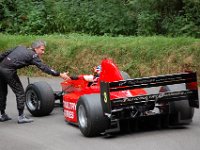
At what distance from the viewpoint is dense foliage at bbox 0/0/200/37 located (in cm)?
1928

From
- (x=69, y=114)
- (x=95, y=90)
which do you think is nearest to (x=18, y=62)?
(x=69, y=114)

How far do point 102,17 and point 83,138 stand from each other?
39.4 feet

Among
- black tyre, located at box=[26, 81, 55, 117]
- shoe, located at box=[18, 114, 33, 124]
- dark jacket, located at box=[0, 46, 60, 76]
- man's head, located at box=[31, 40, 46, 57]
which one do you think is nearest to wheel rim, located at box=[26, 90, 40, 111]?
black tyre, located at box=[26, 81, 55, 117]

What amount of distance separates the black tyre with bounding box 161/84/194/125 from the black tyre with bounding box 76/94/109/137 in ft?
3.97

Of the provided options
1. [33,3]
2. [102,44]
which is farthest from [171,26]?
[33,3]

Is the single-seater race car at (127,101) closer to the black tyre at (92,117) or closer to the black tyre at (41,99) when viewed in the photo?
the black tyre at (92,117)

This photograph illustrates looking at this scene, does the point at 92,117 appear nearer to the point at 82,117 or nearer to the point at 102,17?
the point at 82,117

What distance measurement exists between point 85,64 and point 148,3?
364 cm

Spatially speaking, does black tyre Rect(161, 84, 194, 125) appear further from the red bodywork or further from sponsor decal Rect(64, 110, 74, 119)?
sponsor decal Rect(64, 110, 74, 119)

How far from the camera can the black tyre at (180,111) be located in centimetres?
975

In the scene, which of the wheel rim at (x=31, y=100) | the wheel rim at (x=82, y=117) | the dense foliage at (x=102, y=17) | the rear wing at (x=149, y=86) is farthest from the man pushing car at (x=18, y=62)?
the dense foliage at (x=102, y=17)

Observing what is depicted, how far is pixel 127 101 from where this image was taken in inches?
366

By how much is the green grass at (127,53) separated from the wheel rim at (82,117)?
599 centimetres

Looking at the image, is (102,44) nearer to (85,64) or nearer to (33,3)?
(85,64)
